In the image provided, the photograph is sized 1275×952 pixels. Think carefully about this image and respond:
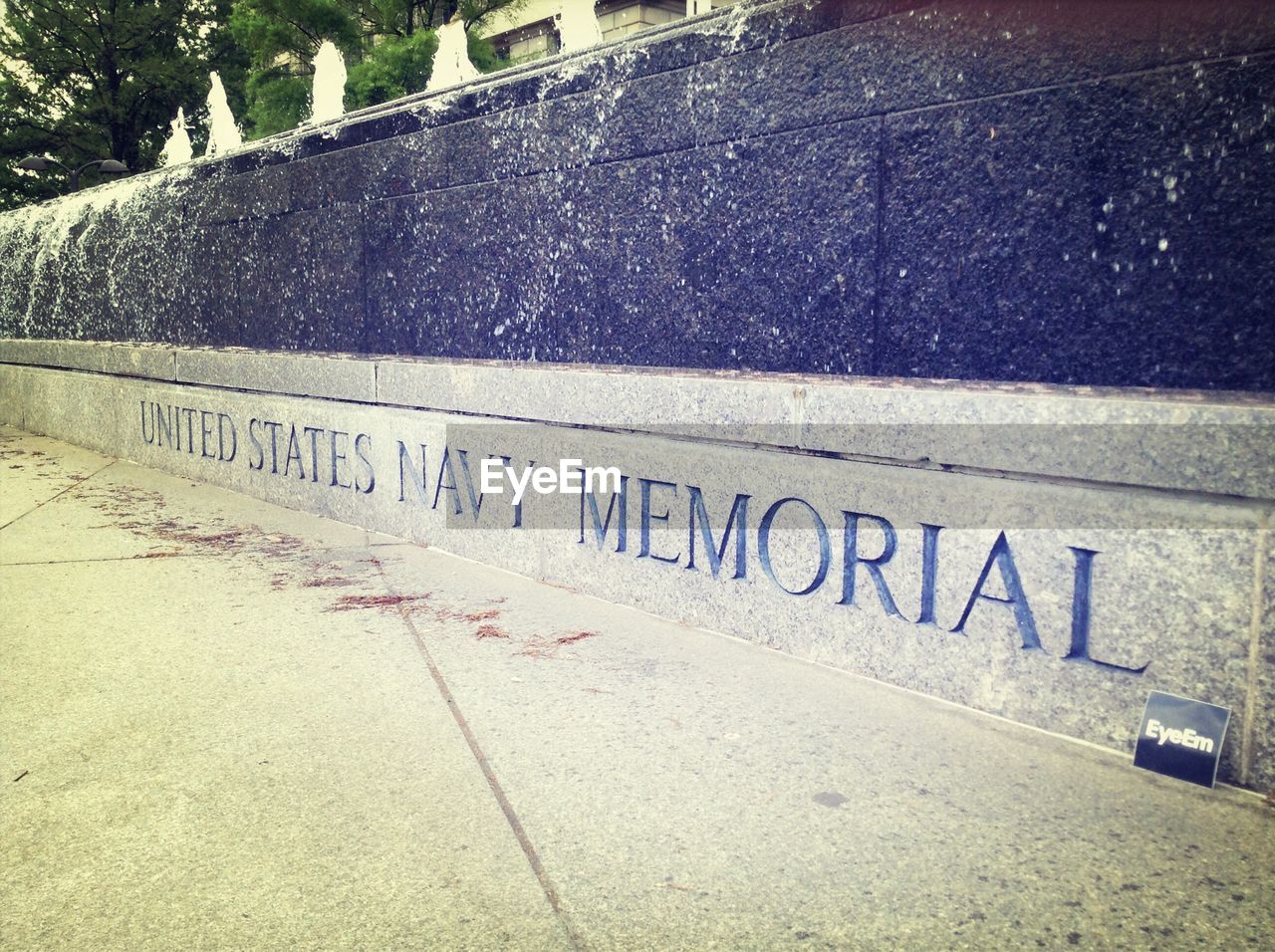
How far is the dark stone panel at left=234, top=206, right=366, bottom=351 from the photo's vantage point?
722 centimetres

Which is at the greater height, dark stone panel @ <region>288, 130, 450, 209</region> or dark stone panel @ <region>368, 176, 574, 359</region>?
dark stone panel @ <region>288, 130, 450, 209</region>

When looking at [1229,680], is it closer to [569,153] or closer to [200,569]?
[569,153]

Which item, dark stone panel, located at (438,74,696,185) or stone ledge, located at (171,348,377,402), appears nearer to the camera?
dark stone panel, located at (438,74,696,185)

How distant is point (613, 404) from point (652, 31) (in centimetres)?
188

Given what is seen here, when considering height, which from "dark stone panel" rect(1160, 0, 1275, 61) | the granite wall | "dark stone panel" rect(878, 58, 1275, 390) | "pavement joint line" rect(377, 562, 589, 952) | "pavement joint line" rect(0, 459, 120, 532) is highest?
"dark stone panel" rect(1160, 0, 1275, 61)

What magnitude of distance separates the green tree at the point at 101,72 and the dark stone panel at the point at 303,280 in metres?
37.2

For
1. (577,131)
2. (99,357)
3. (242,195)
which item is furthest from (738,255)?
(99,357)

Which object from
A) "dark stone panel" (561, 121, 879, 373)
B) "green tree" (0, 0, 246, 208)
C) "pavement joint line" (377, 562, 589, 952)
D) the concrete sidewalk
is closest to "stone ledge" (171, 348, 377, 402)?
"dark stone panel" (561, 121, 879, 373)

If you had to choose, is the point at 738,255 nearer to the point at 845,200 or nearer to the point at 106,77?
the point at 845,200

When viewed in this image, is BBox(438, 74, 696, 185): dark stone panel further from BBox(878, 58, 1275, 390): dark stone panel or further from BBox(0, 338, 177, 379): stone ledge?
BBox(0, 338, 177, 379): stone ledge

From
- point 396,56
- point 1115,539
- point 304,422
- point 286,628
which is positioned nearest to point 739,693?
point 1115,539

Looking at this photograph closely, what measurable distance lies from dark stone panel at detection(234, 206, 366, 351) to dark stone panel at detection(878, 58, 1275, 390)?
4092mm

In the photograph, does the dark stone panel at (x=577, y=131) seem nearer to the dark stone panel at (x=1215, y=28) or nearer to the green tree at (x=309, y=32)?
the dark stone panel at (x=1215, y=28)

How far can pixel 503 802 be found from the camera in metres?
2.93
